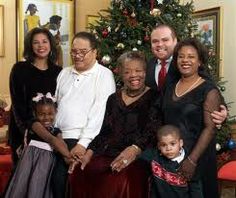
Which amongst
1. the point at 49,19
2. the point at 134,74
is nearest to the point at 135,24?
the point at 134,74

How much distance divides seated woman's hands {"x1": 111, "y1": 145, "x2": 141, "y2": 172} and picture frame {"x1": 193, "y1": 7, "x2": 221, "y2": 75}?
3.54 m

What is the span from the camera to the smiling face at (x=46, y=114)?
2.69m

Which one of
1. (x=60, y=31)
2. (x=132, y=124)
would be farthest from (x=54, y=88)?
(x=60, y=31)

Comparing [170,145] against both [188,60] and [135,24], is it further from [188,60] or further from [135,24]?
[135,24]

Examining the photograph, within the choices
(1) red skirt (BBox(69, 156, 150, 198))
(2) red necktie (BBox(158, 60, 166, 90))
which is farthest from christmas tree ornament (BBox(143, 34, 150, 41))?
(1) red skirt (BBox(69, 156, 150, 198))

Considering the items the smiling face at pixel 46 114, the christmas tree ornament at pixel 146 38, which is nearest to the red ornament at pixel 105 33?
the christmas tree ornament at pixel 146 38

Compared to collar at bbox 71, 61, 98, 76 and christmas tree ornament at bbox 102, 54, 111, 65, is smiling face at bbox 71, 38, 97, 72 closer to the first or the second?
collar at bbox 71, 61, 98, 76

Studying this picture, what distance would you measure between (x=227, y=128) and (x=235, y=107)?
0.79 metres

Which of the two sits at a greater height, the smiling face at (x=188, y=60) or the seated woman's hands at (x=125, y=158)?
the smiling face at (x=188, y=60)

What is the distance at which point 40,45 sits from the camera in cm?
292

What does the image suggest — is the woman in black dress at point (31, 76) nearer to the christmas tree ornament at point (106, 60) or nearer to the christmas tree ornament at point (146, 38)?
the christmas tree ornament at point (106, 60)

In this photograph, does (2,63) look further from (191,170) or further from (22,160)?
(191,170)

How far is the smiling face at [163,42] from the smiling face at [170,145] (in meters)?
0.78

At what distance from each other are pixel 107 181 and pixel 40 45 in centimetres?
117
